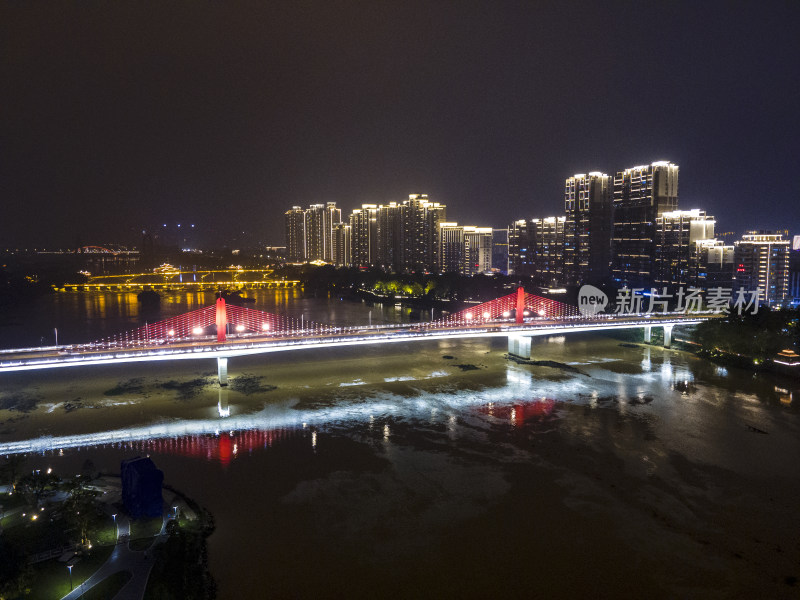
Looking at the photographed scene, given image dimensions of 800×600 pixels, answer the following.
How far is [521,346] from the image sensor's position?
15297mm

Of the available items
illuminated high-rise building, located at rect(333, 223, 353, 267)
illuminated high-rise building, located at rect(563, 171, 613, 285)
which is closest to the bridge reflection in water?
illuminated high-rise building, located at rect(563, 171, 613, 285)

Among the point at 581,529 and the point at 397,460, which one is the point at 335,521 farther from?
the point at 581,529

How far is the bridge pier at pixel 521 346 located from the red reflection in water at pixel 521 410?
3.87m

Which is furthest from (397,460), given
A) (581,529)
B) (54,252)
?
(54,252)

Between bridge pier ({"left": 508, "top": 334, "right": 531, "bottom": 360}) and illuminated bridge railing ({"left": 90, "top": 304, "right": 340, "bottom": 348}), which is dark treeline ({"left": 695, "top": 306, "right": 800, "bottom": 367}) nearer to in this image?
bridge pier ({"left": 508, "top": 334, "right": 531, "bottom": 360})

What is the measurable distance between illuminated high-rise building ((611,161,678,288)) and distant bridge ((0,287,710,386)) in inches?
516

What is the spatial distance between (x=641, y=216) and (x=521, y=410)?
24.2m

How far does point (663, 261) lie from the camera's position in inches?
1141

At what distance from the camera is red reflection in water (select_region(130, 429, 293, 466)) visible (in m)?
8.41

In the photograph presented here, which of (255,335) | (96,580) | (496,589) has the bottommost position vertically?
(496,589)

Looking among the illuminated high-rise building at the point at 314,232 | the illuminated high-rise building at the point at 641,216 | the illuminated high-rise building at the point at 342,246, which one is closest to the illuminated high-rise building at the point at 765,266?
the illuminated high-rise building at the point at 641,216

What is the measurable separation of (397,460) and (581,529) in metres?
2.91

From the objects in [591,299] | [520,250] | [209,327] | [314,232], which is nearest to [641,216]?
[591,299]

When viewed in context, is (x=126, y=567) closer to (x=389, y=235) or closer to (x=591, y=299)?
(x=591, y=299)
